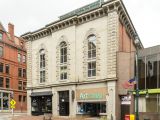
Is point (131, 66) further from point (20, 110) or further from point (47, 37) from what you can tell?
point (20, 110)

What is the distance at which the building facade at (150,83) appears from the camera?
1321 inches

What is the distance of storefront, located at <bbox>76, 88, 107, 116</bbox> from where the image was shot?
3975 cm

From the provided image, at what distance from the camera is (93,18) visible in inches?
1656

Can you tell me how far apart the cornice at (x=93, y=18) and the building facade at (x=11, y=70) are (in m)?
22.7

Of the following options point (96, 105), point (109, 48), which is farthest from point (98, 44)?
point (96, 105)

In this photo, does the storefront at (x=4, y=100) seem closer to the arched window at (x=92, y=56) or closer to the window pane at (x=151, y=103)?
the arched window at (x=92, y=56)

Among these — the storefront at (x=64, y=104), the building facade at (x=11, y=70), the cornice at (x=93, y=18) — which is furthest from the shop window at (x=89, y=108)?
the building facade at (x=11, y=70)

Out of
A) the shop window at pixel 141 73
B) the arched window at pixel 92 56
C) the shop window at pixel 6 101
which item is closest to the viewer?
the shop window at pixel 141 73

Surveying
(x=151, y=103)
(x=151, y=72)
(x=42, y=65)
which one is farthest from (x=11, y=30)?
(x=151, y=103)

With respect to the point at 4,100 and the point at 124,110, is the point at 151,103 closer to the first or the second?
the point at 124,110

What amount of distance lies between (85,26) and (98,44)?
3.94 metres

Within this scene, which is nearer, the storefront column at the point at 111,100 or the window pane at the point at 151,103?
the window pane at the point at 151,103

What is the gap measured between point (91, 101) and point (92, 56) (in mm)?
6076

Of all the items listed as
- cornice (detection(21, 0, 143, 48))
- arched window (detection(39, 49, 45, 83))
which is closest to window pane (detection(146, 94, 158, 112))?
cornice (detection(21, 0, 143, 48))
